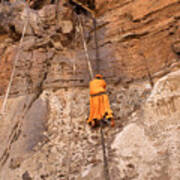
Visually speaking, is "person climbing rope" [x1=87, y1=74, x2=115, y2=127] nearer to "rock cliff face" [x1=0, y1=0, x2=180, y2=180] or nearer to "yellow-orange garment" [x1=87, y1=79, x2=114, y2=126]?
"yellow-orange garment" [x1=87, y1=79, x2=114, y2=126]

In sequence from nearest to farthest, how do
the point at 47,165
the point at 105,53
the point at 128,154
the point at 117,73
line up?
1. the point at 128,154
2. the point at 47,165
3. the point at 117,73
4. the point at 105,53

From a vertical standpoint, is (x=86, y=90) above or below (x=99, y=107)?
above

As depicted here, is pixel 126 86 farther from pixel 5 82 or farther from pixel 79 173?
pixel 5 82

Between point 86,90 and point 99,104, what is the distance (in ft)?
3.85

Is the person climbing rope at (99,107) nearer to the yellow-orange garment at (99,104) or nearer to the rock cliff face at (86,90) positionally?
the yellow-orange garment at (99,104)

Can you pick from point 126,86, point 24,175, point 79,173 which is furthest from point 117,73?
point 24,175

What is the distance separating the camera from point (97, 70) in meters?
6.55

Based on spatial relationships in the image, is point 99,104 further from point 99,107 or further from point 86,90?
point 86,90

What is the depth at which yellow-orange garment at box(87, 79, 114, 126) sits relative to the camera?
493 cm

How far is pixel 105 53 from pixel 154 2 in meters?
2.37

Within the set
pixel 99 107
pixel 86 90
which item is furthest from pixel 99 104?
pixel 86 90

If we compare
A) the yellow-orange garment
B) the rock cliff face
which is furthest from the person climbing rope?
the rock cliff face

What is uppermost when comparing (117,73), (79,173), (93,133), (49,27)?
(49,27)

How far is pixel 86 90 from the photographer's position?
611 centimetres
